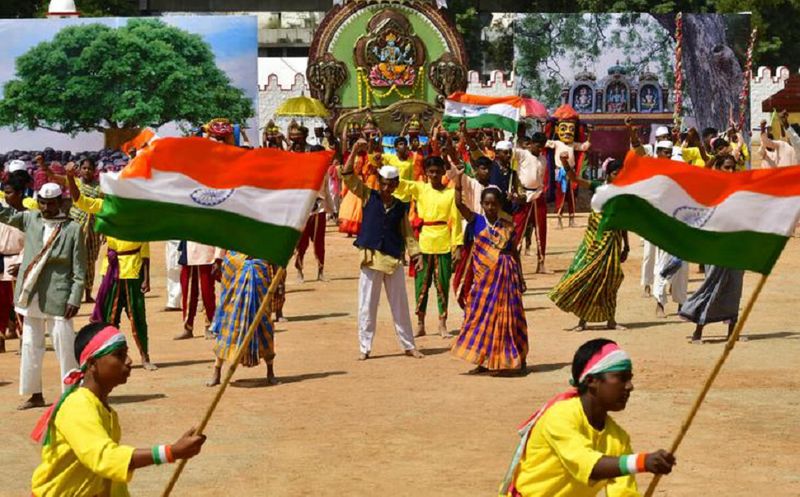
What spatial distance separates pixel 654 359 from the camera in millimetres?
16000

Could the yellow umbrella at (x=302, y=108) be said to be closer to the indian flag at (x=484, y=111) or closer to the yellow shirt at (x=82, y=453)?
the indian flag at (x=484, y=111)

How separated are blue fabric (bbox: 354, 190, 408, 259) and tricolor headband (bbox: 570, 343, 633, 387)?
862 centimetres

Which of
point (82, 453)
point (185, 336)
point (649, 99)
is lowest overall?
point (185, 336)

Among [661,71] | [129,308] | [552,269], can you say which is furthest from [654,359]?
[661,71]

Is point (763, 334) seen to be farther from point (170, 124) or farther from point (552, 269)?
point (170, 124)

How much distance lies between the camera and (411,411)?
13602 mm

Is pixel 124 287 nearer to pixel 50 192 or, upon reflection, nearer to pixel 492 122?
pixel 50 192

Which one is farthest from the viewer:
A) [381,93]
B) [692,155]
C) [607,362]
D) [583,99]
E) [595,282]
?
[381,93]

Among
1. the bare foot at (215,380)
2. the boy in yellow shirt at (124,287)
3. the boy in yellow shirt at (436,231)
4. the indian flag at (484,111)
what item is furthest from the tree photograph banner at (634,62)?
the bare foot at (215,380)

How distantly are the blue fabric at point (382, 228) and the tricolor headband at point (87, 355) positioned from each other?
8310 mm

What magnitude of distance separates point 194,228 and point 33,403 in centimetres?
631

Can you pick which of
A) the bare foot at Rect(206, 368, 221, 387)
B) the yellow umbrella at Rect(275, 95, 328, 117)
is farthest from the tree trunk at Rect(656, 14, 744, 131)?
the bare foot at Rect(206, 368, 221, 387)

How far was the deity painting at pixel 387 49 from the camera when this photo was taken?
129ft

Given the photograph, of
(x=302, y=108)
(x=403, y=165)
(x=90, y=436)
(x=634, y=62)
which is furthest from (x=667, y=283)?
(x=302, y=108)
